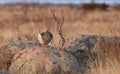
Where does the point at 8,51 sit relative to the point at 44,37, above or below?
below

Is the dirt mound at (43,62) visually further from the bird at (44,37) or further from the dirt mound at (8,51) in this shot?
the dirt mound at (8,51)

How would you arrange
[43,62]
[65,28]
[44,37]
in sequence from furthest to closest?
[65,28], [44,37], [43,62]

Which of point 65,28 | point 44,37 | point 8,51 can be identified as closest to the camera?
point 44,37

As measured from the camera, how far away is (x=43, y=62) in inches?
346

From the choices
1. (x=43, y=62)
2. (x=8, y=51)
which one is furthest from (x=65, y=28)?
(x=43, y=62)

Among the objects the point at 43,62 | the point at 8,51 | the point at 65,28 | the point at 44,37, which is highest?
the point at 44,37

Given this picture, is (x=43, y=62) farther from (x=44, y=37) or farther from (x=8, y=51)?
(x=8, y=51)

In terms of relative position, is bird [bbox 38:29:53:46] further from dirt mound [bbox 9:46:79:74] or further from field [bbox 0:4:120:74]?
field [bbox 0:4:120:74]

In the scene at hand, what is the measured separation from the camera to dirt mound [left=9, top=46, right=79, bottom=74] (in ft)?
28.7

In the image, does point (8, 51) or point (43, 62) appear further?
point (8, 51)

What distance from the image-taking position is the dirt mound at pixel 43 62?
874 cm

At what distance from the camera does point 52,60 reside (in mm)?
8781

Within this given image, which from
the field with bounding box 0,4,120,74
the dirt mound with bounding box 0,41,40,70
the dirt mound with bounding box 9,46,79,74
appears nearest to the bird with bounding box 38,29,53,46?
the dirt mound with bounding box 9,46,79,74

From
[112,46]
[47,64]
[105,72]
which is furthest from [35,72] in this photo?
[112,46]
